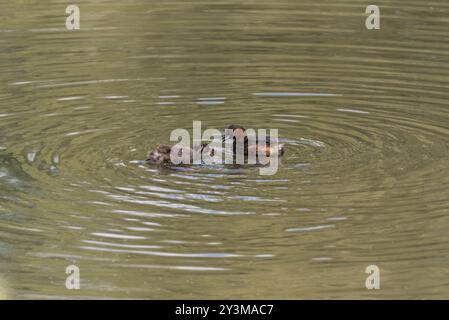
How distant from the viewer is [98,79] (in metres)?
13.4

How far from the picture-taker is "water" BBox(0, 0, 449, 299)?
305 inches

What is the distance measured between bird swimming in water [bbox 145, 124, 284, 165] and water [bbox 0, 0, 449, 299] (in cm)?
14

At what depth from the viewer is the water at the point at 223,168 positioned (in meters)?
7.76

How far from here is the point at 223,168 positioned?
389 inches

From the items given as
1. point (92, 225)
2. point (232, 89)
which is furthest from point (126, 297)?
point (232, 89)

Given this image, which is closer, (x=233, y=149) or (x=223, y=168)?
(x=223, y=168)

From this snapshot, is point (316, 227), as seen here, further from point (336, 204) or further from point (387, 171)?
point (387, 171)

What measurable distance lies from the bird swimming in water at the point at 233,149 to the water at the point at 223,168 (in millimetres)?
144

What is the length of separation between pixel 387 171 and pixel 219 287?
2828 mm

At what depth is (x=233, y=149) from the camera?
10.4 meters

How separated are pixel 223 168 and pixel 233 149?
555mm

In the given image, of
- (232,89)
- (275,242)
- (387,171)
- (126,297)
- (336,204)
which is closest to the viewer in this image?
(126,297)

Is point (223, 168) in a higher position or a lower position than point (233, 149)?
lower

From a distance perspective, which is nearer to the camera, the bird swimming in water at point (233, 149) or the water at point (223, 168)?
the water at point (223, 168)
